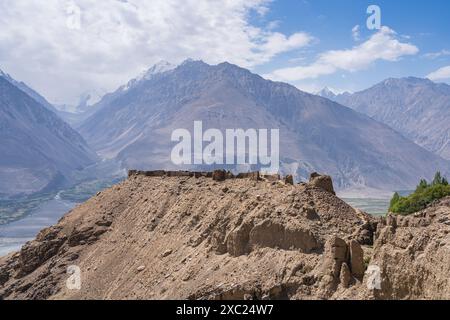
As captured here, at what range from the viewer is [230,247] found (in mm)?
35062

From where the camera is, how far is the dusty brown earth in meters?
26.1

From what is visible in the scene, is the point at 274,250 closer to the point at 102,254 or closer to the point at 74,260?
the point at 102,254

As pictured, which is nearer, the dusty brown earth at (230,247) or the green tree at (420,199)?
the dusty brown earth at (230,247)

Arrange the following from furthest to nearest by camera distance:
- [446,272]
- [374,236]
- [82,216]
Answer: [82,216]
[374,236]
[446,272]

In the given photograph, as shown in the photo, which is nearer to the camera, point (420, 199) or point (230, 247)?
point (230, 247)

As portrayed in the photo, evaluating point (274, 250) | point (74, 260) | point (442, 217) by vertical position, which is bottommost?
point (74, 260)

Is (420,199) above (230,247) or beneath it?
above

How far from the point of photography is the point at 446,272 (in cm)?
2383

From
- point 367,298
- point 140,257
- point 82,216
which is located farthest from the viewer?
point 82,216

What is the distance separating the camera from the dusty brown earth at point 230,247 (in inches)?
1029

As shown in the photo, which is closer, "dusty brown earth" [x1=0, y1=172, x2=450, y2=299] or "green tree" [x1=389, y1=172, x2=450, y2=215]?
"dusty brown earth" [x1=0, y1=172, x2=450, y2=299]

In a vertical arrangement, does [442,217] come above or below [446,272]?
above
